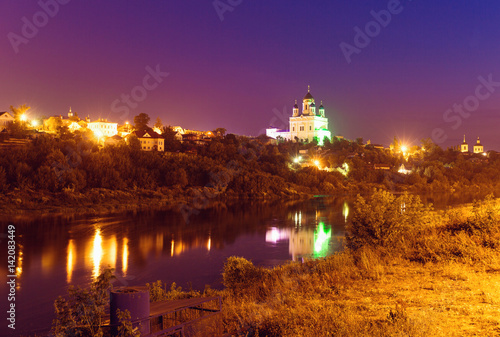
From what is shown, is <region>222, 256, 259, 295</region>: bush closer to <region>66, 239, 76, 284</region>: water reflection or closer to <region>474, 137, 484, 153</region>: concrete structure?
<region>66, 239, 76, 284</region>: water reflection

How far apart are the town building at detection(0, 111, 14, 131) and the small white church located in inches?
2432

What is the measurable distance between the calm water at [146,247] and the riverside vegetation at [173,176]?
577 centimetres

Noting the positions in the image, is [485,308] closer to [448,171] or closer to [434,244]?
[434,244]

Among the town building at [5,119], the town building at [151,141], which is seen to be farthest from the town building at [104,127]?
the town building at [151,141]

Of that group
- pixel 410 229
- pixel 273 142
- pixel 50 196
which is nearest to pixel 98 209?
pixel 50 196

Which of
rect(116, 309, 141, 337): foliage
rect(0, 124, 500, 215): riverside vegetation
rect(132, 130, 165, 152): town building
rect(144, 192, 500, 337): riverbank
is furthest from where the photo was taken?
rect(132, 130, 165, 152): town building

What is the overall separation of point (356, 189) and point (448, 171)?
2198 cm

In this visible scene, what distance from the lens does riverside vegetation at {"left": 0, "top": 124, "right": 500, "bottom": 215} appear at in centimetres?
3556

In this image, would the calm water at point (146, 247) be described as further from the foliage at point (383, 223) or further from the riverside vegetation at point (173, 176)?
the riverside vegetation at point (173, 176)

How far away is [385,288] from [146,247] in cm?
1597

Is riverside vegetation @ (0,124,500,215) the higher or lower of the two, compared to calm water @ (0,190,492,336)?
higher

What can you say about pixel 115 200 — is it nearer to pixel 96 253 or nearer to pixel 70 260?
pixel 96 253

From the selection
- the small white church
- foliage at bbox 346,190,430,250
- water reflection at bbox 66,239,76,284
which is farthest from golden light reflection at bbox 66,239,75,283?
the small white church

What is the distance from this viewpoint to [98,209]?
113 ft
